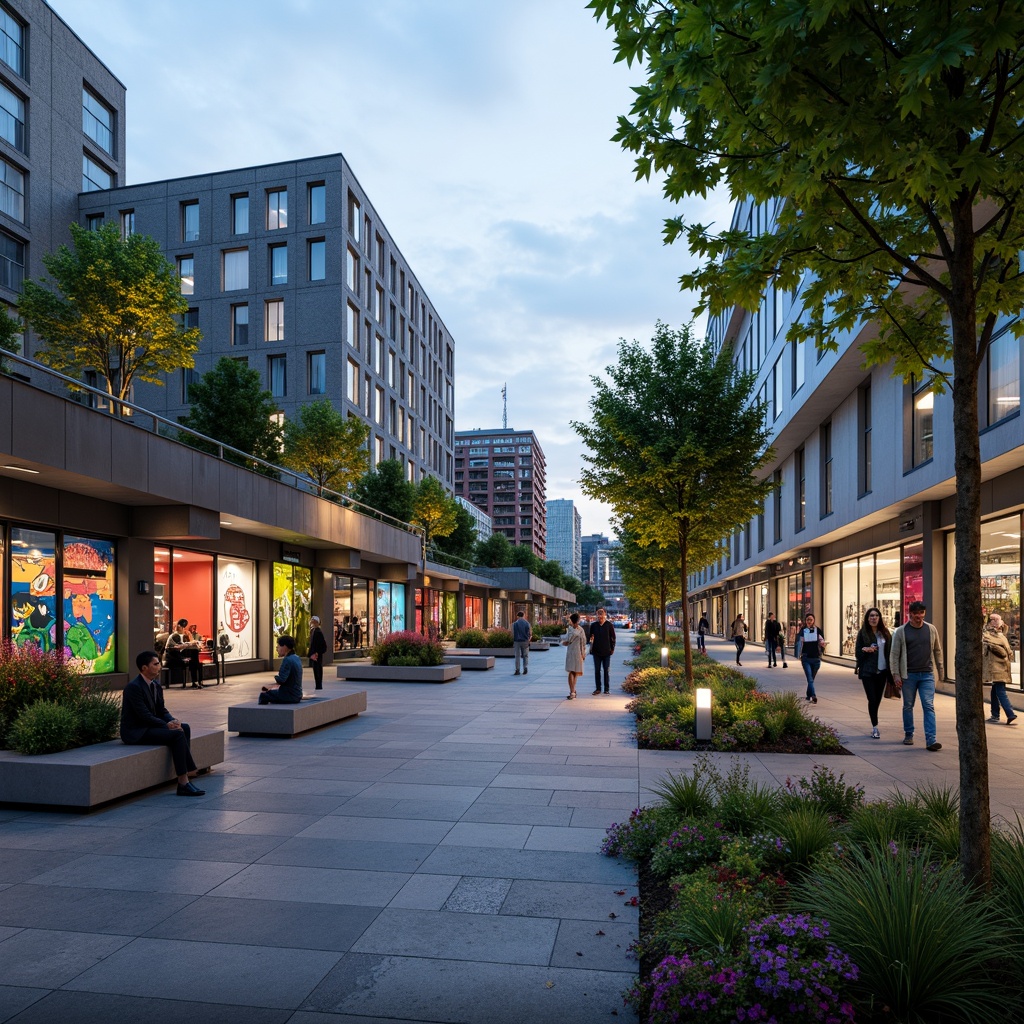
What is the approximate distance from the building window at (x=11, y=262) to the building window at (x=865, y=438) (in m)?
32.1

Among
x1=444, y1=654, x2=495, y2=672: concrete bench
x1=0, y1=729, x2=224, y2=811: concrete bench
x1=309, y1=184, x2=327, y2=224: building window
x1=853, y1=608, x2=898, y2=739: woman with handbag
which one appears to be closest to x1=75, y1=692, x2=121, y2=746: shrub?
x1=0, y1=729, x2=224, y2=811: concrete bench

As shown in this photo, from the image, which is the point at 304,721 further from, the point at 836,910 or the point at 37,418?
the point at 836,910

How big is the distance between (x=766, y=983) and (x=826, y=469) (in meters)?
28.3

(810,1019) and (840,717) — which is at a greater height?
(810,1019)

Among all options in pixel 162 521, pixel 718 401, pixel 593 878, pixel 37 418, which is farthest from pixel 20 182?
pixel 593 878

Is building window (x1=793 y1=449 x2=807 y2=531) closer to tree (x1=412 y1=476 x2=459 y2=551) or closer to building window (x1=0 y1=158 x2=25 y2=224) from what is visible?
tree (x1=412 y1=476 x2=459 y2=551)

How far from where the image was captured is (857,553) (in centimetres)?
2655

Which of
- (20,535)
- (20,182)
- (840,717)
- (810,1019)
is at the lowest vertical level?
(840,717)

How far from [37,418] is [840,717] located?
573 inches

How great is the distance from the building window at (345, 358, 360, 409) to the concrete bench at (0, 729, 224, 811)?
3651cm

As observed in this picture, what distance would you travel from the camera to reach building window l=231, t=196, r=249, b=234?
44125mm

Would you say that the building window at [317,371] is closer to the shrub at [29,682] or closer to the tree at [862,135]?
the shrub at [29,682]

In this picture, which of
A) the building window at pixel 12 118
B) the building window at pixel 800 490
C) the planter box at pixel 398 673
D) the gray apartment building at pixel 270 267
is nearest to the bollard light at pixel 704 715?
the planter box at pixel 398 673

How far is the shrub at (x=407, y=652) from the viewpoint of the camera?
72.0 feet
